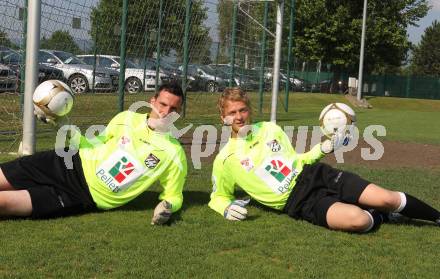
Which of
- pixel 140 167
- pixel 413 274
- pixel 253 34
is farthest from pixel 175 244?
pixel 253 34

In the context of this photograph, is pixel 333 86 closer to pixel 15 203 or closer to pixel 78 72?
pixel 78 72

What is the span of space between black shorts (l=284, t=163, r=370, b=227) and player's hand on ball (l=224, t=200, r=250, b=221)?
0.44m

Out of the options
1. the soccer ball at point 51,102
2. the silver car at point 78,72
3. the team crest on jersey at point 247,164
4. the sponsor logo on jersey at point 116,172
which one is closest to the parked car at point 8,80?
the silver car at point 78,72

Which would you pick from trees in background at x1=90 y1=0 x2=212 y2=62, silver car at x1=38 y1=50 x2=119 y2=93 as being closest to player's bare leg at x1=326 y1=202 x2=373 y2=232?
silver car at x1=38 y1=50 x2=119 y2=93

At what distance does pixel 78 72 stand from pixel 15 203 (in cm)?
808

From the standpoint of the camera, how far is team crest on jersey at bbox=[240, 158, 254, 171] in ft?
17.5

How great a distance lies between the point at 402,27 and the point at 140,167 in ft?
142

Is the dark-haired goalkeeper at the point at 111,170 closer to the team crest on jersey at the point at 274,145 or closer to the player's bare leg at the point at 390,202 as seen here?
the team crest on jersey at the point at 274,145

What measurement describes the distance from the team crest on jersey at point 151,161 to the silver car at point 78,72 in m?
6.67

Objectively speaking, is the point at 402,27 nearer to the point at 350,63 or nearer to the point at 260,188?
the point at 350,63

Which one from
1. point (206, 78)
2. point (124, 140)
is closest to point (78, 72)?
point (206, 78)

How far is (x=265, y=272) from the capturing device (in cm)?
385

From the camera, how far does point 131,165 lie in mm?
5148

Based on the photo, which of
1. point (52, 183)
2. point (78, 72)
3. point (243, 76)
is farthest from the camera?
point (243, 76)
